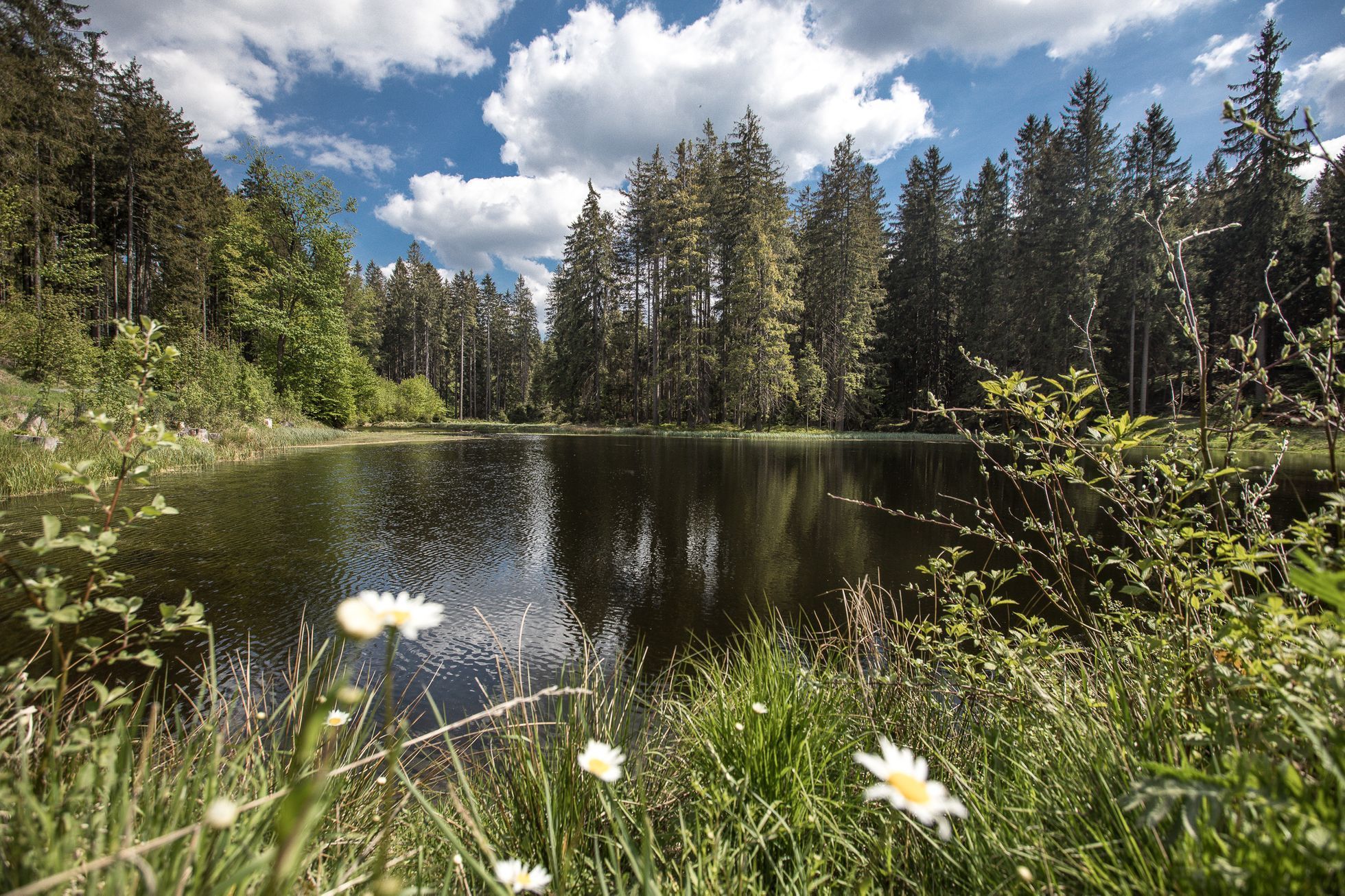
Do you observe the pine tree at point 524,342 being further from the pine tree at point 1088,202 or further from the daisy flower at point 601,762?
the daisy flower at point 601,762

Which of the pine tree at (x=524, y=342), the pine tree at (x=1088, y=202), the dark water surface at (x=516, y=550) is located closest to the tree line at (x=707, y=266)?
the pine tree at (x=1088, y=202)

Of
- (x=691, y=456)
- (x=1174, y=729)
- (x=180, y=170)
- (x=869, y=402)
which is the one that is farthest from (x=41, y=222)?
(x=869, y=402)

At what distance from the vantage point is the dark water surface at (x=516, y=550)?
5078 mm

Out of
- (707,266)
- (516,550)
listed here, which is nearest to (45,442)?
(516,550)

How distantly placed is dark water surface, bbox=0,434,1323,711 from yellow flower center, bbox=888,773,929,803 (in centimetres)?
204

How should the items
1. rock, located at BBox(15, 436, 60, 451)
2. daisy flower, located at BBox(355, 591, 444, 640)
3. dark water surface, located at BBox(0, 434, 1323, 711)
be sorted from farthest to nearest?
rock, located at BBox(15, 436, 60, 451)
dark water surface, located at BBox(0, 434, 1323, 711)
daisy flower, located at BBox(355, 591, 444, 640)

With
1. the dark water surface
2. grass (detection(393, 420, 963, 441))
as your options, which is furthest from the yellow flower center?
grass (detection(393, 420, 963, 441))

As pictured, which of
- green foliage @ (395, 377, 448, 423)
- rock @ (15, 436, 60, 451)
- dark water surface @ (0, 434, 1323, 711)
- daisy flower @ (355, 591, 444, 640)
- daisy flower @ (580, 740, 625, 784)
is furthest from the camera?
green foliage @ (395, 377, 448, 423)

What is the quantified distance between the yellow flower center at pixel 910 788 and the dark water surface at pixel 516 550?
2.04 metres

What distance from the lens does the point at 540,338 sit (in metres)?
61.9

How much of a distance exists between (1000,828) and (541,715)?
3.06m

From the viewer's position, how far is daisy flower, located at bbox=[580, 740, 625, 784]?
1.16m

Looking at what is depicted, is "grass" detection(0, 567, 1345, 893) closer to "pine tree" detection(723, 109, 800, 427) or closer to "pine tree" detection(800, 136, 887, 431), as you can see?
"pine tree" detection(723, 109, 800, 427)

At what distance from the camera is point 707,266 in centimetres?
3331
